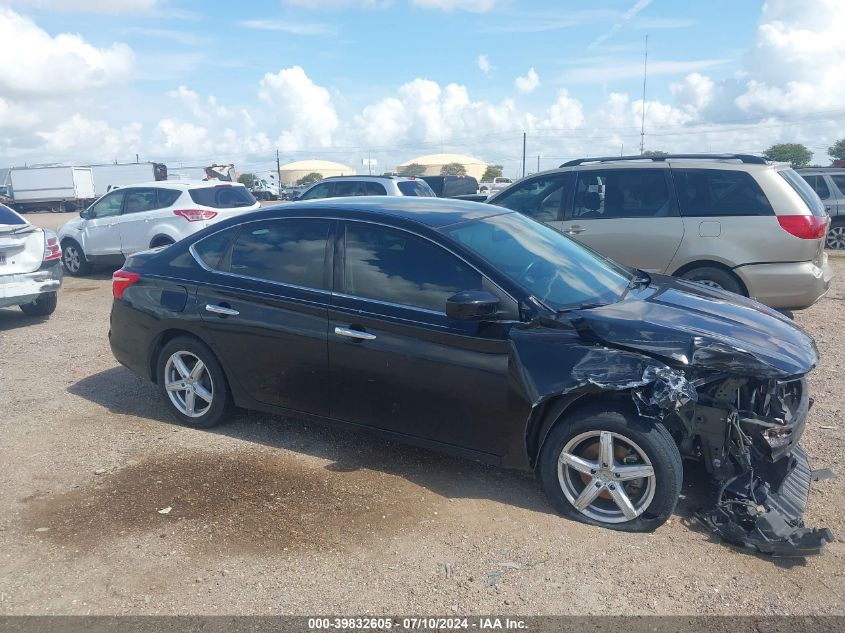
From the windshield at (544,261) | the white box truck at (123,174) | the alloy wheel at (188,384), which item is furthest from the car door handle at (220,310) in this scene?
the white box truck at (123,174)

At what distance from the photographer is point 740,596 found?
3.24 metres

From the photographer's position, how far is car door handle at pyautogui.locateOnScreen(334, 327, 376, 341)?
14.3ft

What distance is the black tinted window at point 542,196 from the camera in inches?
325

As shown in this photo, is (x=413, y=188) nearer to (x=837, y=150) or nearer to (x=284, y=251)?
(x=284, y=251)

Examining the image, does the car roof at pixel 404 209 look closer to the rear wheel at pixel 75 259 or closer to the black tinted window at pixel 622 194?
the black tinted window at pixel 622 194

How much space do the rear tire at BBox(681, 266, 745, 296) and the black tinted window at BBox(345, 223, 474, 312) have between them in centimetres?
433

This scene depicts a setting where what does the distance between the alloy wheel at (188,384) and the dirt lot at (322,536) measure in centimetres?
19

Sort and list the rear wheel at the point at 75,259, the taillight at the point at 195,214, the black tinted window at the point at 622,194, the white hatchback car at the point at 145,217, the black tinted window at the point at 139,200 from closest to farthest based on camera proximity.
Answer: the black tinted window at the point at 622,194
the taillight at the point at 195,214
the white hatchback car at the point at 145,217
the black tinted window at the point at 139,200
the rear wheel at the point at 75,259

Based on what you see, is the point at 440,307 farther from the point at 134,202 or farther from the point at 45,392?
the point at 134,202

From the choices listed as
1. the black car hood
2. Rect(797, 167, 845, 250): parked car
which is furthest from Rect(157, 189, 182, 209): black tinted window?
Rect(797, 167, 845, 250): parked car

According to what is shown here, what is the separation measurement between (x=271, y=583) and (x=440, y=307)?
1.75 m

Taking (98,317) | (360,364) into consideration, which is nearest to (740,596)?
(360,364)

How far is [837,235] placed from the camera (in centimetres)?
1559

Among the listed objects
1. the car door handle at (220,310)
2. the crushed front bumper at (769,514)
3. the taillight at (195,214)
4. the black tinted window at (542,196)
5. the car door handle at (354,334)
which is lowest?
the crushed front bumper at (769,514)
